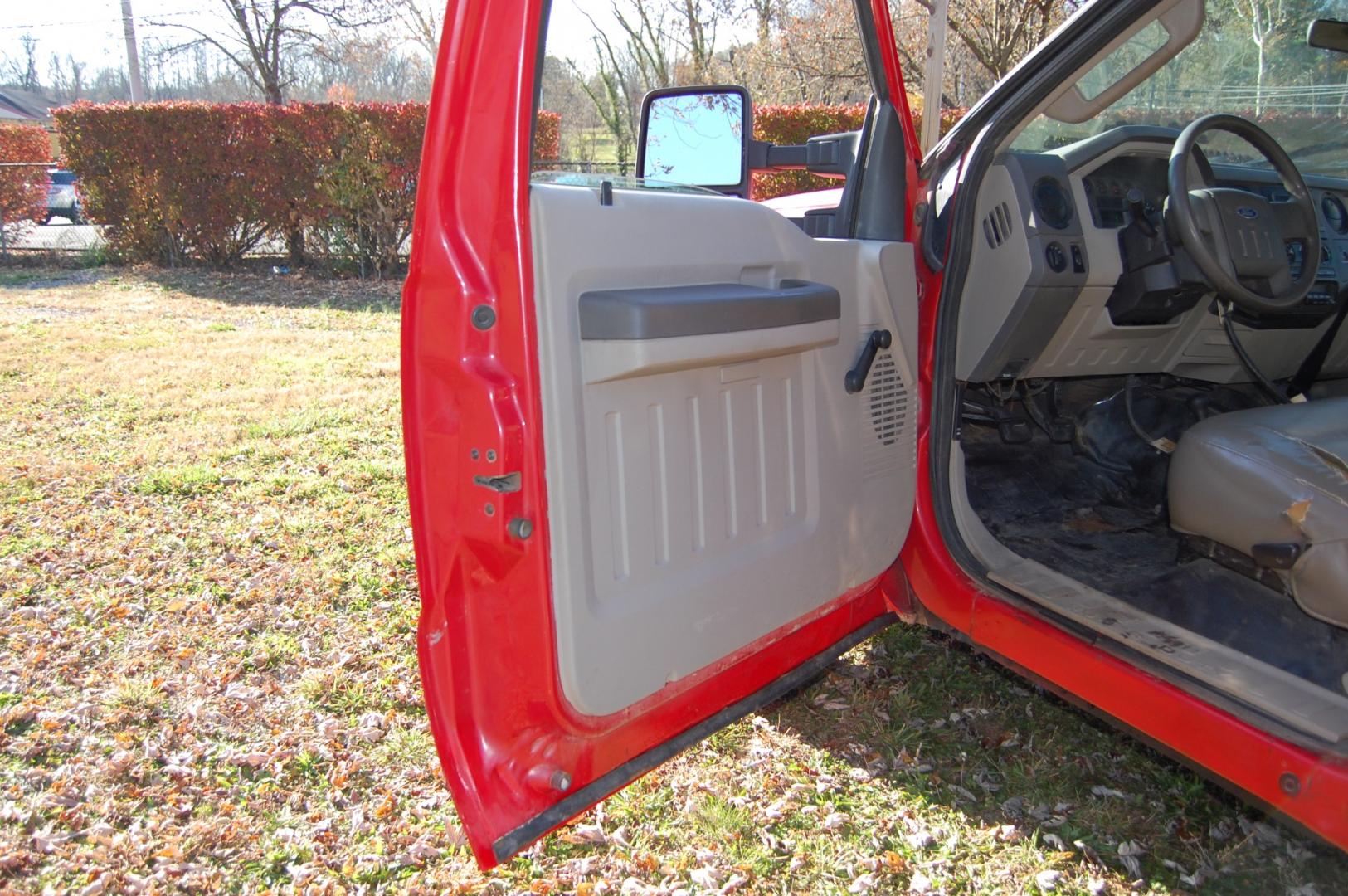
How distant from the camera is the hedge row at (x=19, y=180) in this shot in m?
13.2

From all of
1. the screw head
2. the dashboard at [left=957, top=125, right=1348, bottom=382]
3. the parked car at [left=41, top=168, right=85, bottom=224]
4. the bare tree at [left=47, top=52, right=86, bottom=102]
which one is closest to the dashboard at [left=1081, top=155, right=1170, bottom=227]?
the dashboard at [left=957, top=125, right=1348, bottom=382]

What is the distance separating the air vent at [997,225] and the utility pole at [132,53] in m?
22.5

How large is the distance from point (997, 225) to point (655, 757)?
6.17 feet

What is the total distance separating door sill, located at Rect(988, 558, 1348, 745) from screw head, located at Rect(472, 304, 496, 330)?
4.95 ft

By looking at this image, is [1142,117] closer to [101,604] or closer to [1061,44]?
[1061,44]

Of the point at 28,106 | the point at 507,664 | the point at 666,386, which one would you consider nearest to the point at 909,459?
the point at 666,386

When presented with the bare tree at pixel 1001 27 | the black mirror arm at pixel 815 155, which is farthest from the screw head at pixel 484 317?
the bare tree at pixel 1001 27

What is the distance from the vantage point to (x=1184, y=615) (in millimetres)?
2523

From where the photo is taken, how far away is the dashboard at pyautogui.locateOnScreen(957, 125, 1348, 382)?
9.14 ft

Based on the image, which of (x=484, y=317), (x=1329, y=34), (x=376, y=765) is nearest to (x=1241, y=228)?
(x=1329, y=34)

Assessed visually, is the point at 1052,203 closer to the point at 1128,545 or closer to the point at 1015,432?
the point at 1015,432

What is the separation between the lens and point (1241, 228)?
280 cm

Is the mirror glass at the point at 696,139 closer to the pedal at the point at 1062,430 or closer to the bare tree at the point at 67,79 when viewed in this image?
the pedal at the point at 1062,430

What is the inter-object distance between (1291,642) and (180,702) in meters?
3.21
